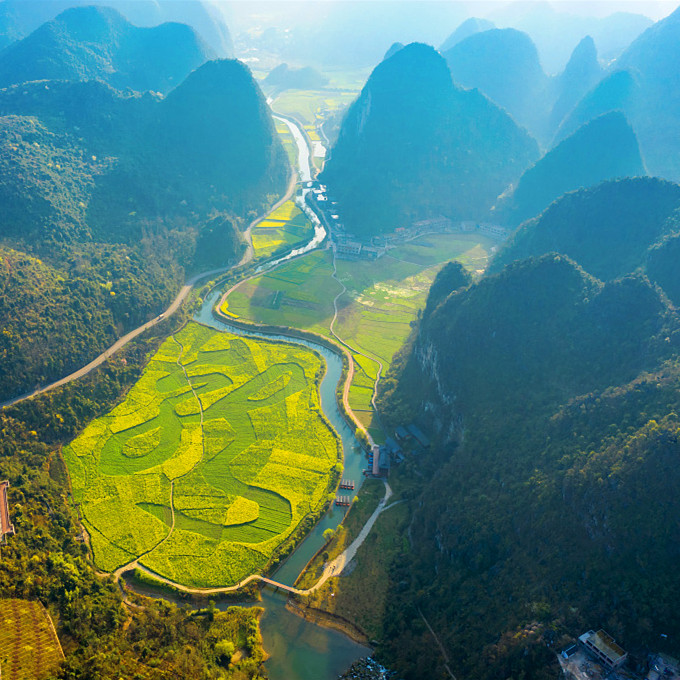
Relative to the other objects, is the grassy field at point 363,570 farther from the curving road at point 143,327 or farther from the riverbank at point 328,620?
the curving road at point 143,327

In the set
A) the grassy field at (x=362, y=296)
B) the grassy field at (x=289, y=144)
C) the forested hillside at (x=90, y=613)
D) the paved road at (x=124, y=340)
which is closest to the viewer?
the forested hillside at (x=90, y=613)

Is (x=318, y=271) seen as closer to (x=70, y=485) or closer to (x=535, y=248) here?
(x=535, y=248)

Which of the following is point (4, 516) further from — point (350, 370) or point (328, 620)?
point (350, 370)

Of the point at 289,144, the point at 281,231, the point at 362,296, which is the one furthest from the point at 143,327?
the point at 289,144

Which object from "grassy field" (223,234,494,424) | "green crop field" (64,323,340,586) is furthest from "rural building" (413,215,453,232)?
"green crop field" (64,323,340,586)

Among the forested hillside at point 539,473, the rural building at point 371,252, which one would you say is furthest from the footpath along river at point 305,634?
the rural building at point 371,252

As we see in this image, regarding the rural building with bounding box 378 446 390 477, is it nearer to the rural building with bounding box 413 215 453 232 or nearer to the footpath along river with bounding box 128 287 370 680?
the footpath along river with bounding box 128 287 370 680
